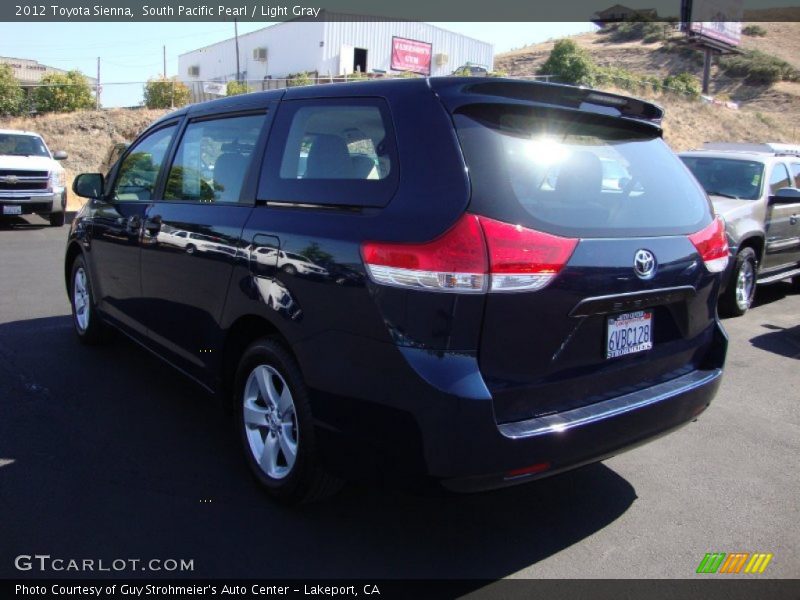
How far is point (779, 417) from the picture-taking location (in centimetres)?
454

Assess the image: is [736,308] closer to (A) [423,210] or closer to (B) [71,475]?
(A) [423,210]

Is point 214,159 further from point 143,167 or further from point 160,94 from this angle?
point 160,94

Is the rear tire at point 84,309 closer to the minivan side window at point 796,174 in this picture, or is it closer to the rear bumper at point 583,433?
the rear bumper at point 583,433

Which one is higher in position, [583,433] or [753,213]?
[753,213]

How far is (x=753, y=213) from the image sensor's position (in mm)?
7410

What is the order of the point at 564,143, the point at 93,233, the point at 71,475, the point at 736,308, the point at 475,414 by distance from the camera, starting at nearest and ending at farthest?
1. the point at 475,414
2. the point at 564,143
3. the point at 71,475
4. the point at 93,233
5. the point at 736,308

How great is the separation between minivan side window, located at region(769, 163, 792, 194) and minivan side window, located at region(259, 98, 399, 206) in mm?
6433

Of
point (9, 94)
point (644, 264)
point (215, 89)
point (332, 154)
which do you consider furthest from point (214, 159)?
point (215, 89)

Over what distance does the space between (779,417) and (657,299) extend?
2.29 meters

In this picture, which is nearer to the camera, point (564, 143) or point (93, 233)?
point (564, 143)

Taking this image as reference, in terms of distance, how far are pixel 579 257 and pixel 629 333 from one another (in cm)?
47

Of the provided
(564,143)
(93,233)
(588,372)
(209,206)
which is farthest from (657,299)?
(93,233)

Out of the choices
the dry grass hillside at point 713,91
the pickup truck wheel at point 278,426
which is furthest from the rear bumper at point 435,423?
the dry grass hillside at point 713,91

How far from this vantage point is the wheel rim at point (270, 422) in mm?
3084
